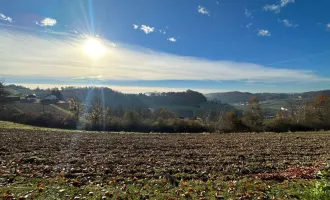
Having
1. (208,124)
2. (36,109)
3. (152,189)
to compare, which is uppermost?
(152,189)

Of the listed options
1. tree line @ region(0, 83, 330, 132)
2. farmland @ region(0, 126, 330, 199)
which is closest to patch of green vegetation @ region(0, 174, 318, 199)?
farmland @ region(0, 126, 330, 199)

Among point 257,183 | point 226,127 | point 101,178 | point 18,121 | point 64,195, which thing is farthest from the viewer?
point 18,121

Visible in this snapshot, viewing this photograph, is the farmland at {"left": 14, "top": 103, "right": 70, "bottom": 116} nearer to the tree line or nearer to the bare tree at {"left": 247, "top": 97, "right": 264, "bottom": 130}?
the tree line

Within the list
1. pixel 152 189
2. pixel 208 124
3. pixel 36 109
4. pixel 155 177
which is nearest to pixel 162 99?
pixel 36 109

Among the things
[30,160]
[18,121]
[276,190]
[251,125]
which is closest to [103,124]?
[18,121]

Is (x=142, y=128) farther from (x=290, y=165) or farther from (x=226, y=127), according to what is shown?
(x=290, y=165)

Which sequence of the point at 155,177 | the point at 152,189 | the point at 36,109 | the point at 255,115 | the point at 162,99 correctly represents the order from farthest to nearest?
the point at 162,99 < the point at 36,109 < the point at 255,115 < the point at 155,177 < the point at 152,189

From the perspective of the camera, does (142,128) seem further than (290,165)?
Yes

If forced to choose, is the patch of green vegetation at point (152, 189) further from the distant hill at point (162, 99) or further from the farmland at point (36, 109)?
the distant hill at point (162, 99)

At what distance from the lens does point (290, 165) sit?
491 inches

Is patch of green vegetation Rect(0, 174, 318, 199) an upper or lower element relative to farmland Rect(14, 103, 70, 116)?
upper

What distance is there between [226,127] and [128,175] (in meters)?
41.8

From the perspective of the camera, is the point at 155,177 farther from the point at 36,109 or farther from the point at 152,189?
the point at 36,109

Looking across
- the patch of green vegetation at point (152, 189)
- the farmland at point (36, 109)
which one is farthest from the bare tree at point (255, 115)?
the farmland at point (36, 109)
